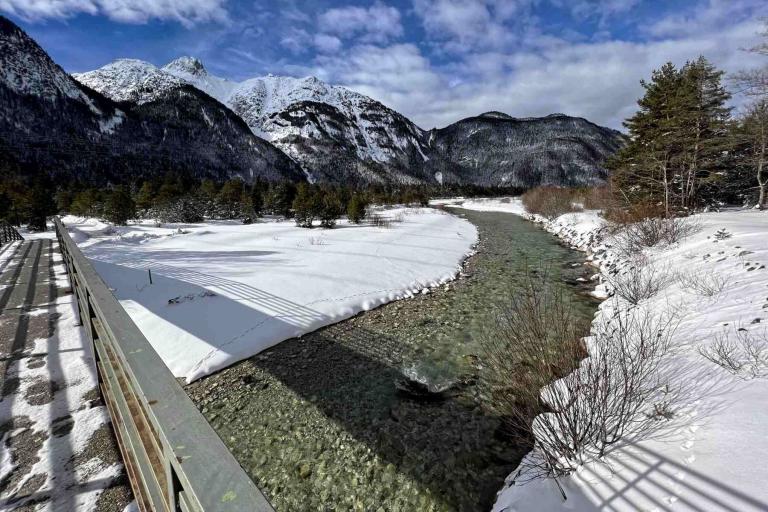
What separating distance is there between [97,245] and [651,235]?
28.5 m

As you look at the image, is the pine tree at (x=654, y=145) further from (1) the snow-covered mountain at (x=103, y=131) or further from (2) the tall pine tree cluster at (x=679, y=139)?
(1) the snow-covered mountain at (x=103, y=131)

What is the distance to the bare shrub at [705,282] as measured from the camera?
7.39m

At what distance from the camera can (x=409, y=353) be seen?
787cm

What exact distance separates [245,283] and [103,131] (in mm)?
158353

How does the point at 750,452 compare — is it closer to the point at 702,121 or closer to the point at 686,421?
the point at 686,421

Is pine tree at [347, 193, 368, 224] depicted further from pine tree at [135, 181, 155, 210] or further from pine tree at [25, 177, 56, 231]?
pine tree at [25, 177, 56, 231]

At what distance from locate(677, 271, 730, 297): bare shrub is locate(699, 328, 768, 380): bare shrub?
8.51 ft

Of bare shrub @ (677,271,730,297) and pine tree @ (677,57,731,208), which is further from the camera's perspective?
pine tree @ (677,57,731,208)

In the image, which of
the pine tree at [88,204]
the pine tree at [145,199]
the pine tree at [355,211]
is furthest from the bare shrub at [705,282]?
the pine tree at [145,199]

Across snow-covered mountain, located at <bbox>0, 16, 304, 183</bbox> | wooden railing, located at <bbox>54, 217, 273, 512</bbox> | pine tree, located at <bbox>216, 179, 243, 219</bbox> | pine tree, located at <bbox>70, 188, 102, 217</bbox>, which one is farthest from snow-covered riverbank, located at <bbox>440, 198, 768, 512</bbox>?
snow-covered mountain, located at <bbox>0, 16, 304, 183</bbox>

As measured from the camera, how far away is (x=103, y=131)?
123062mm

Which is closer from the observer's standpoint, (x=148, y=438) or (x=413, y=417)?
(x=148, y=438)

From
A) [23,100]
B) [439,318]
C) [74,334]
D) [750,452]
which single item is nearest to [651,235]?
[439,318]

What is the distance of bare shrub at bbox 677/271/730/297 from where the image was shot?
24.2ft
